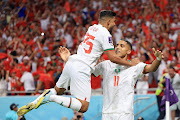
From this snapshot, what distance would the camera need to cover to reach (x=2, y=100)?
810cm

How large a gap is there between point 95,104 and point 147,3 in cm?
773

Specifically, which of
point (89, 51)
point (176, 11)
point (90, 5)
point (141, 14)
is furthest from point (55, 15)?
point (89, 51)

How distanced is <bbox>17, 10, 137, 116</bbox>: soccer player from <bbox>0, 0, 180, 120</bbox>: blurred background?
2.11 metres

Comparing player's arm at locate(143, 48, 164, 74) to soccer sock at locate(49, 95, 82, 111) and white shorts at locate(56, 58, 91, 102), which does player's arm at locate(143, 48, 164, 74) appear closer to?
white shorts at locate(56, 58, 91, 102)

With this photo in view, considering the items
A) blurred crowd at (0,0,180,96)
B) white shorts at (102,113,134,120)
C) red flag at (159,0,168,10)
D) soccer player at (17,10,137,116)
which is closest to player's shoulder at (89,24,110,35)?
soccer player at (17,10,137,116)

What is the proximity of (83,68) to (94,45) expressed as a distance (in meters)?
0.42

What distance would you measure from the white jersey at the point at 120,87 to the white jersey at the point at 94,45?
376 mm

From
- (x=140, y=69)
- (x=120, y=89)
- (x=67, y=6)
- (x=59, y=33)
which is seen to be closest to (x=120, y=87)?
(x=120, y=89)

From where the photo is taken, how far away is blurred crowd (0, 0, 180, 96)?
1011 cm

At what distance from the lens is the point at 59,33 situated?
1315 centimetres

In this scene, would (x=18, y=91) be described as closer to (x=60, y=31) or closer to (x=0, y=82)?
(x=0, y=82)

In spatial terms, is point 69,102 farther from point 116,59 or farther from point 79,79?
point 116,59

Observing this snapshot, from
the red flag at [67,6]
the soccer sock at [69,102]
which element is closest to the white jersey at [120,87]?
the soccer sock at [69,102]

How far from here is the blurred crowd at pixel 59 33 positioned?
33.2 ft
